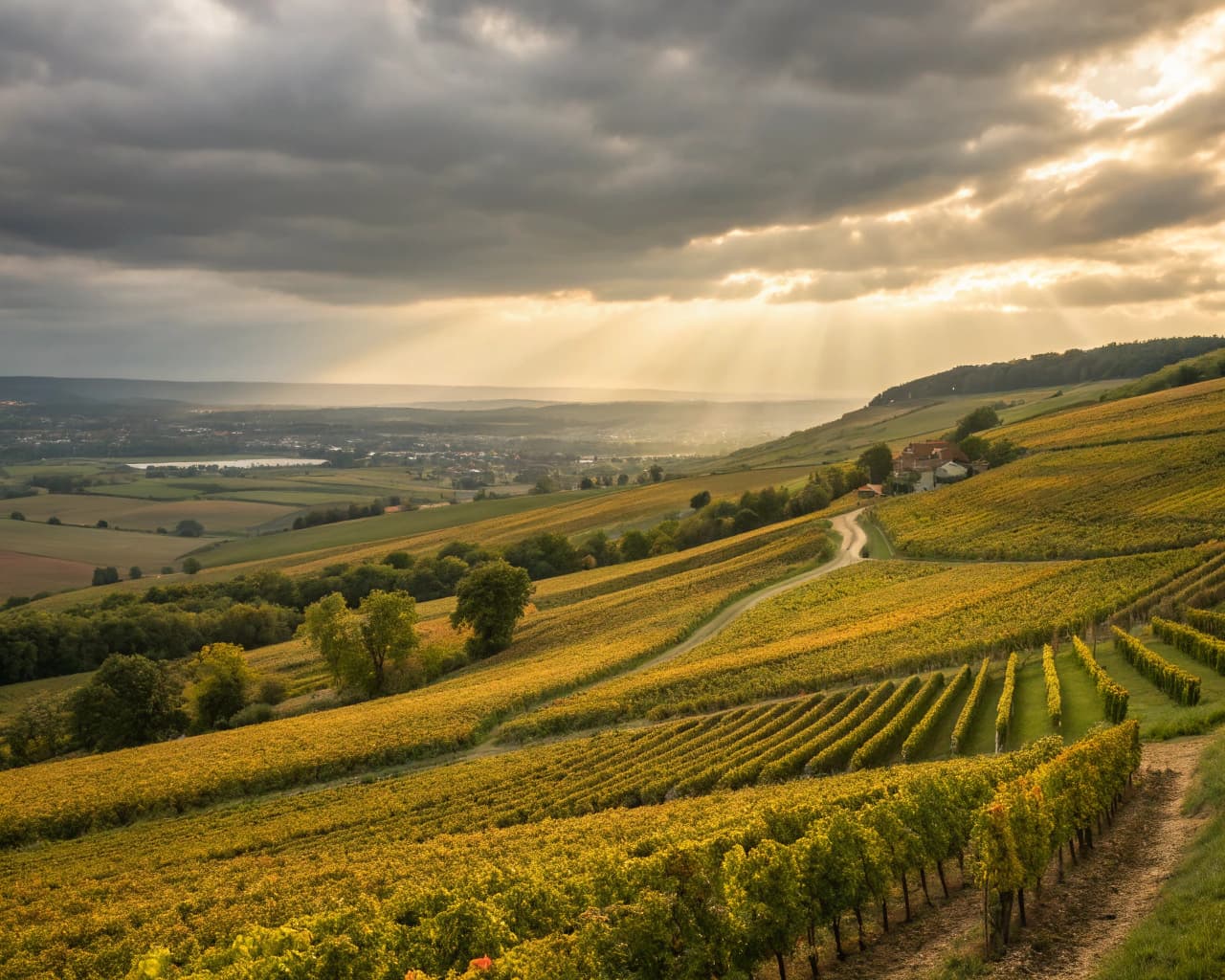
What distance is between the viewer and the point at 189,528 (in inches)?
7441

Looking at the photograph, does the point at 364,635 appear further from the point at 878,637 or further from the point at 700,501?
the point at 700,501

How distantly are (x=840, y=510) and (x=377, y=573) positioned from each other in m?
69.8

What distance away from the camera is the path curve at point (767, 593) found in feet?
209

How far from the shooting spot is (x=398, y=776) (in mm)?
43688

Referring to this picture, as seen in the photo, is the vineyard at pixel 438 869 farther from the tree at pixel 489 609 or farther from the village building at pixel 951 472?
the village building at pixel 951 472

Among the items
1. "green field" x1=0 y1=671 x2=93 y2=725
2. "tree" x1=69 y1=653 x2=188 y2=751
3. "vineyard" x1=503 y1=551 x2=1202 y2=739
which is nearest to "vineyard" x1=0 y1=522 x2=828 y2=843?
"vineyard" x1=503 y1=551 x2=1202 y2=739

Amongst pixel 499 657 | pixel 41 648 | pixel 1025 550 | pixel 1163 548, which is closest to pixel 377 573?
pixel 41 648

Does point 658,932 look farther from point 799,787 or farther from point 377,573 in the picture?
point 377,573

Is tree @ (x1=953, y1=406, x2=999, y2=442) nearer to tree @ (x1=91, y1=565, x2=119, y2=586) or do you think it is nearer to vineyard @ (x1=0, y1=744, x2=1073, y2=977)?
vineyard @ (x1=0, y1=744, x2=1073, y2=977)

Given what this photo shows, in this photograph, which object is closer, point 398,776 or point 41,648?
point 398,776

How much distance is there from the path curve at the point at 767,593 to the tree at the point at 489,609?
66.9 ft

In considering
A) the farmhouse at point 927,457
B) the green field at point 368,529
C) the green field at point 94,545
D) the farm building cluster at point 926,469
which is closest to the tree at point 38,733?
the green field at point 368,529

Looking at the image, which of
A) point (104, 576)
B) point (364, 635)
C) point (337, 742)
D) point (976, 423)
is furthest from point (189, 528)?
point (976, 423)

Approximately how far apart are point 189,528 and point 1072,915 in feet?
674
